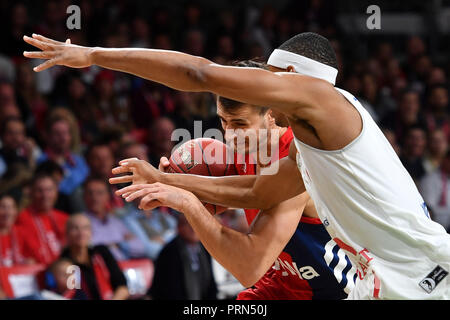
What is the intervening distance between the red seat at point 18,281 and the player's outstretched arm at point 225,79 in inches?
118

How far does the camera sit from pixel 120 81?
7.18m

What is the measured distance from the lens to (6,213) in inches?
205

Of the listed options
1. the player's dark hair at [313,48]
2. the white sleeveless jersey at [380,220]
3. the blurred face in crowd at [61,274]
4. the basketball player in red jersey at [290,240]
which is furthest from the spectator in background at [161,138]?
the white sleeveless jersey at [380,220]

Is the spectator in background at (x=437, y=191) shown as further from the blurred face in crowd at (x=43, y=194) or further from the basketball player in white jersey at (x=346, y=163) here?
the basketball player in white jersey at (x=346, y=163)

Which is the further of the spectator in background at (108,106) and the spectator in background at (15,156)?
the spectator in background at (108,106)

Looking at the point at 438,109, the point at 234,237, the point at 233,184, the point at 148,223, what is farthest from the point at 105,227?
the point at 438,109

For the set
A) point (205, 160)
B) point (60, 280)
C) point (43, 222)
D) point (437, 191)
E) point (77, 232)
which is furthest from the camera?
point (437, 191)

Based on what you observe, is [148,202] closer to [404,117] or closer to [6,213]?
[6,213]

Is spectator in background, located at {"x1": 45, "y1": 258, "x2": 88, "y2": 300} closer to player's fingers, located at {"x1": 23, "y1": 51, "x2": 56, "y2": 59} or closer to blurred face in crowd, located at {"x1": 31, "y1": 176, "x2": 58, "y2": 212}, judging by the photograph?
blurred face in crowd, located at {"x1": 31, "y1": 176, "x2": 58, "y2": 212}

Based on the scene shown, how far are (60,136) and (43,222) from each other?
91 cm

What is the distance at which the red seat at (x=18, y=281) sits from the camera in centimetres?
493
